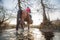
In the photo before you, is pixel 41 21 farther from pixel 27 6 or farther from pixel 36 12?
pixel 27 6

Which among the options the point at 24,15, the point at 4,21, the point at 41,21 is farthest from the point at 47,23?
the point at 4,21

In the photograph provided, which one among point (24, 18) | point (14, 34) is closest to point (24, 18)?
point (24, 18)

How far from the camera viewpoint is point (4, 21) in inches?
76.9

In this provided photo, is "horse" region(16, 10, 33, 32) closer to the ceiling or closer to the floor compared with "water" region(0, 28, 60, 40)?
closer to the ceiling

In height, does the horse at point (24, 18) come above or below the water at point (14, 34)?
above

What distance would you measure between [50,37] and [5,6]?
0.67m

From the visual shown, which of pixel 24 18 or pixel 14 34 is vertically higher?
pixel 24 18

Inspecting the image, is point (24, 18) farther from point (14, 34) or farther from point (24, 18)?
point (14, 34)

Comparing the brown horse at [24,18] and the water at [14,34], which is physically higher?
the brown horse at [24,18]

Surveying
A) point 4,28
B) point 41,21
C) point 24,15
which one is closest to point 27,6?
point 24,15

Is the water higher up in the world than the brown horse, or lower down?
lower down

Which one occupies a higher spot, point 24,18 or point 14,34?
point 24,18

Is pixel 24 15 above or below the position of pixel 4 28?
above

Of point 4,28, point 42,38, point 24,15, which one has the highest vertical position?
point 24,15
